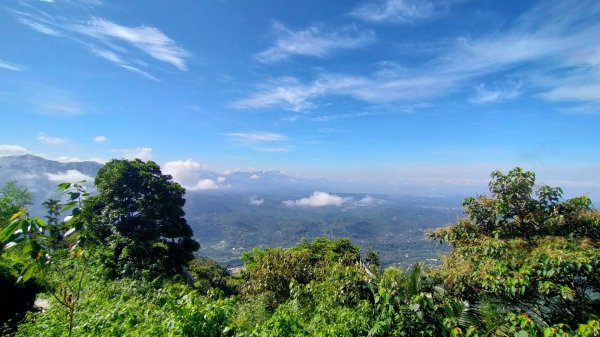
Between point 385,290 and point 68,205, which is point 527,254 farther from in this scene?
point 68,205

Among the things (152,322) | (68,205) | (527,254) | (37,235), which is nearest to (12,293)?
(152,322)

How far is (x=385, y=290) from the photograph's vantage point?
5309 mm

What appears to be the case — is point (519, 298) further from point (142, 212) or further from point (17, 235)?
point (142, 212)

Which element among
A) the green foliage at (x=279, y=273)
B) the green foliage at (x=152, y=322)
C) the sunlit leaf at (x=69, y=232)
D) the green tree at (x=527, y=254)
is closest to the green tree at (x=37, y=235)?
the sunlit leaf at (x=69, y=232)

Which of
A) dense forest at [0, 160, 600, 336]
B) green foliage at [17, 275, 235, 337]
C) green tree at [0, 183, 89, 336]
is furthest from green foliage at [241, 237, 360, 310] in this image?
green tree at [0, 183, 89, 336]

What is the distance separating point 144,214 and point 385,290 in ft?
55.2

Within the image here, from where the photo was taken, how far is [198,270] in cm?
3067

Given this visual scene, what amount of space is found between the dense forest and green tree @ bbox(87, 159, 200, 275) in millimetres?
6193

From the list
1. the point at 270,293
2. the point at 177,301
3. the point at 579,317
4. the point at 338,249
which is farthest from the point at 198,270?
the point at 579,317

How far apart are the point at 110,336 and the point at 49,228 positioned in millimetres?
2480

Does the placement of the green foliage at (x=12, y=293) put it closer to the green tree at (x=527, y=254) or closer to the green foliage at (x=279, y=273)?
the green foliage at (x=279, y=273)

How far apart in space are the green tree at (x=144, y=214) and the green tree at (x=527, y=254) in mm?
14873

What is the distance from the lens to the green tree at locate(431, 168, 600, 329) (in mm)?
5723

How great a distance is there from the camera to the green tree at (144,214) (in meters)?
17.4
